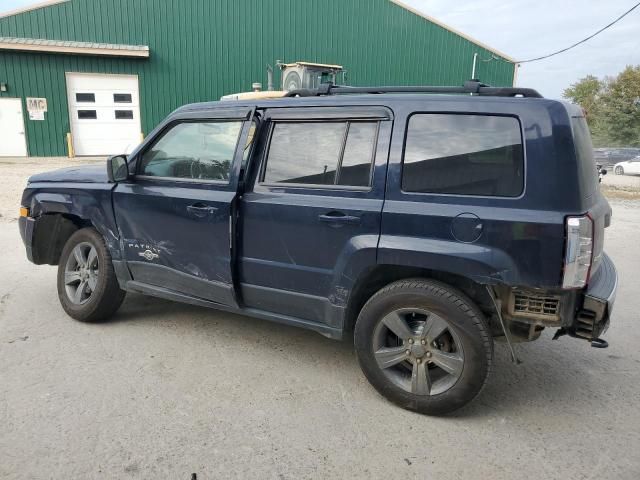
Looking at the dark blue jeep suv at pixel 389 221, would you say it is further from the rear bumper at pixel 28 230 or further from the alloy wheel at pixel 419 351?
the rear bumper at pixel 28 230

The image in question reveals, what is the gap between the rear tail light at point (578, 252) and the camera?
2676 mm

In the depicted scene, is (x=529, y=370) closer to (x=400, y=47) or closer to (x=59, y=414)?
(x=59, y=414)

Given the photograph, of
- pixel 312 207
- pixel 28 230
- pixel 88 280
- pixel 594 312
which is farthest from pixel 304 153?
pixel 28 230

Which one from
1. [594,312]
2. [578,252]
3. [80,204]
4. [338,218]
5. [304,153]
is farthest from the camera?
[80,204]

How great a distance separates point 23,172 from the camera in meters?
15.2

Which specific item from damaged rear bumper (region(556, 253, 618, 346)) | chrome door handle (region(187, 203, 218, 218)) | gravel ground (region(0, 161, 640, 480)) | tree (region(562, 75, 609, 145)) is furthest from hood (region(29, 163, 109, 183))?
tree (region(562, 75, 609, 145))

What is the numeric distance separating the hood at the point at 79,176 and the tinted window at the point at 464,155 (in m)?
2.58

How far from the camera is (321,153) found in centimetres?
339

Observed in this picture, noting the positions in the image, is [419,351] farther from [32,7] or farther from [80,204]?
[32,7]

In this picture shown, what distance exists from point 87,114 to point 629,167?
75.0 feet

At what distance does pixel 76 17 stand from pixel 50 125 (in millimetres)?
4156

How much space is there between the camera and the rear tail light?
2.68 meters

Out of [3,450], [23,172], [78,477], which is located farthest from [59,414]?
[23,172]

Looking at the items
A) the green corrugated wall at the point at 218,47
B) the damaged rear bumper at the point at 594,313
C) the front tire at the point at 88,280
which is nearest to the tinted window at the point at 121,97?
the green corrugated wall at the point at 218,47
